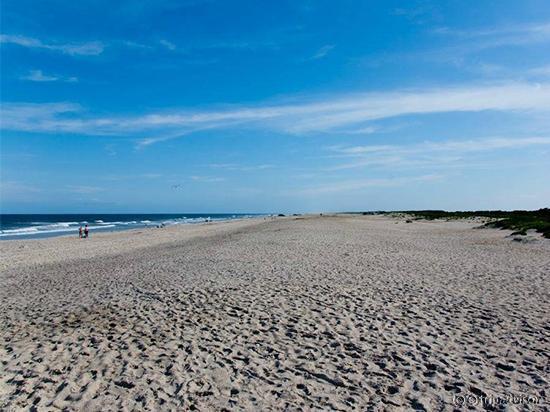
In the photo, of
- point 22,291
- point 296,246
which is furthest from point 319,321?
point 296,246

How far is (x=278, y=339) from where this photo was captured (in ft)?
26.5

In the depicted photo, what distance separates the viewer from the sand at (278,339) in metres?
5.92

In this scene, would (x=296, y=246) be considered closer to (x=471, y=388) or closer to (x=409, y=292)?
(x=409, y=292)

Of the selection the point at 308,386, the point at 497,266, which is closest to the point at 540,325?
the point at 308,386

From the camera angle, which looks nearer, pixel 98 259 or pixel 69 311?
pixel 69 311

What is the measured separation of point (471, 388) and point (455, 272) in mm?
10211

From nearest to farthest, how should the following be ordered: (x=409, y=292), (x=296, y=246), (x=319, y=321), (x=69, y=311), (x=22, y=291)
→ (x=319, y=321) < (x=69, y=311) < (x=409, y=292) < (x=22, y=291) < (x=296, y=246)

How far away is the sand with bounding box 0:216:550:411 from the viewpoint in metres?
5.92

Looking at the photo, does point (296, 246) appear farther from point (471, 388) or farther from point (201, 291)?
point (471, 388)

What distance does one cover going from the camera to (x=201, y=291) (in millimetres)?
12477

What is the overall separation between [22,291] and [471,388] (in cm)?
1419

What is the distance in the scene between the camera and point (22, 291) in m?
13.8

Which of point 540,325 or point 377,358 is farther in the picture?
point 540,325

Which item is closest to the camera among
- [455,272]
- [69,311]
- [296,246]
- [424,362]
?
[424,362]
